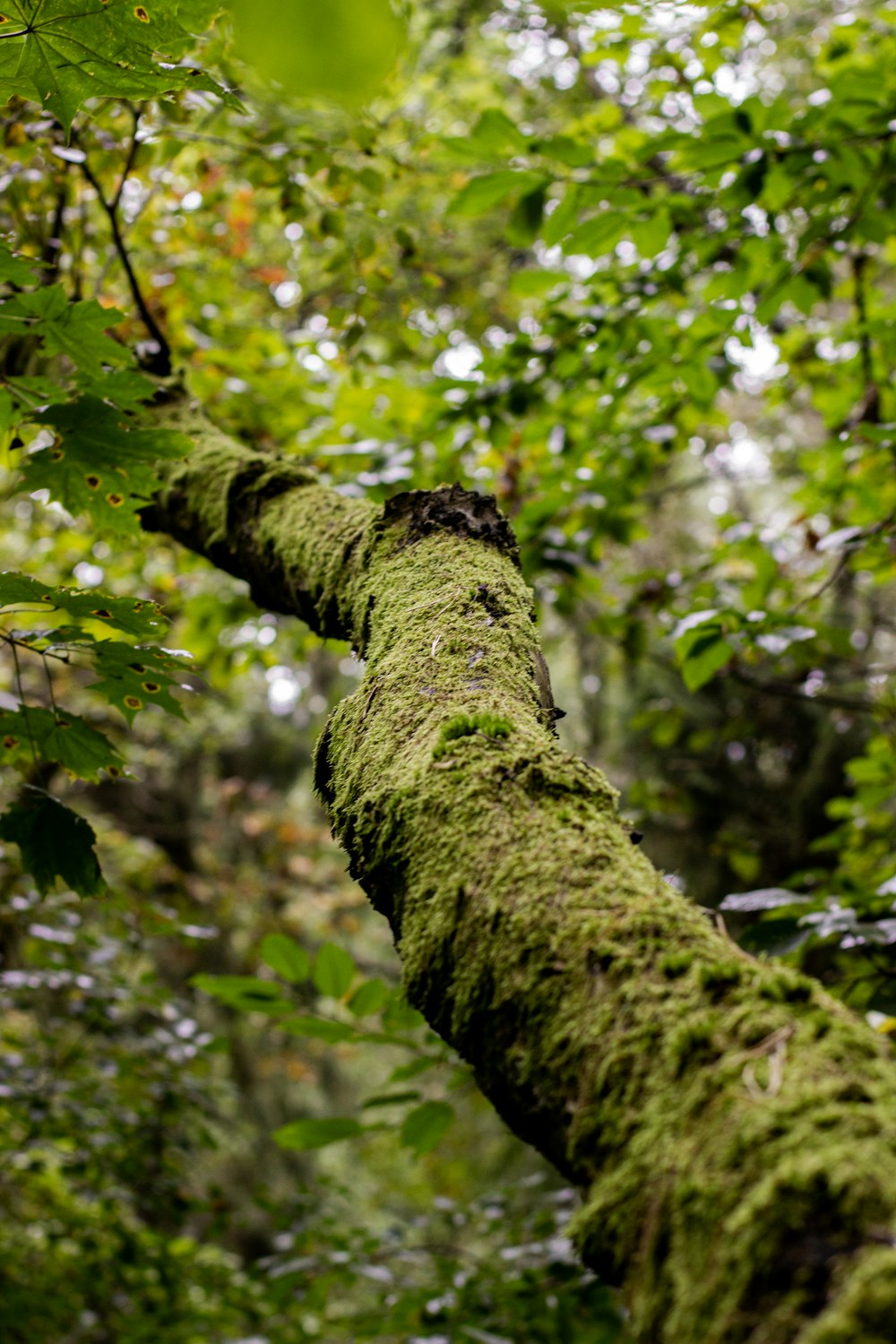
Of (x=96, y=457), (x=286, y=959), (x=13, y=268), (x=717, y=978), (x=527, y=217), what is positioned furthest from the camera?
(x=527, y=217)

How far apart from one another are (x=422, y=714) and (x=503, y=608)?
248 millimetres

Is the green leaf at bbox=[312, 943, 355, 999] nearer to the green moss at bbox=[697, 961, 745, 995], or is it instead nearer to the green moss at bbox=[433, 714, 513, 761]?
the green moss at bbox=[433, 714, 513, 761]

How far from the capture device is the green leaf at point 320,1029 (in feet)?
5.46

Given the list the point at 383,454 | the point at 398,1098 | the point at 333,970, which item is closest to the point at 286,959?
the point at 333,970

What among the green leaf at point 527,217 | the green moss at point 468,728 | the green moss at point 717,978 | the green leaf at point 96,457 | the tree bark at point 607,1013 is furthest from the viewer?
the green leaf at point 527,217

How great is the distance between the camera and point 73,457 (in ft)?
5.00

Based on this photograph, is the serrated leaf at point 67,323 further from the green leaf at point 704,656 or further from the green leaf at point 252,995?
the green leaf at point 704,656

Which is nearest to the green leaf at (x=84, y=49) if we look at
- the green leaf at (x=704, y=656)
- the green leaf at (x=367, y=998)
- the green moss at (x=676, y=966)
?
the green moss at (x=676, y=966)

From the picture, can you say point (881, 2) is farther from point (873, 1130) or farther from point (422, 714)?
point (873, 1130)

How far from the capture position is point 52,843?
1374mm

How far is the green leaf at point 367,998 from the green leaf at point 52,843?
24.1 inches

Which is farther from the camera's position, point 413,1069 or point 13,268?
point 413,1069

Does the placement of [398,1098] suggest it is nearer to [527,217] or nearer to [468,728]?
[468,728]

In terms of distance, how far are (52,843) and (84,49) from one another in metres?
1.10
